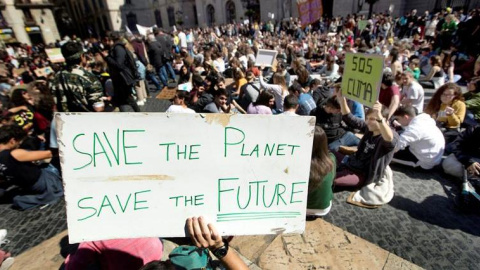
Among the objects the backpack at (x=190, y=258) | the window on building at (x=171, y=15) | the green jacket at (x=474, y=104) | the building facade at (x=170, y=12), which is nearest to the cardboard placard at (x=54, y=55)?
the backpack at (x=190, y=258)

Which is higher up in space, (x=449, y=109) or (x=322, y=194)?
(x=449, y=109)

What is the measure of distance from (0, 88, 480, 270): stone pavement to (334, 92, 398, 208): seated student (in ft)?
0.45

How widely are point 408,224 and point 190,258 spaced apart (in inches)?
96.6

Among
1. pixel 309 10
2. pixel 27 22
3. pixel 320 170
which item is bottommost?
pixel 320 170

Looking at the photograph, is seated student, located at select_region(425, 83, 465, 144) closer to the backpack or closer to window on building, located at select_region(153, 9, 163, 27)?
the backpack

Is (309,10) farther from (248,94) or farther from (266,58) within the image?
(248,94)

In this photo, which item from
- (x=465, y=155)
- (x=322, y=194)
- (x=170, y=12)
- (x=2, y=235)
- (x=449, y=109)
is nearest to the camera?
(x=322, y=194)

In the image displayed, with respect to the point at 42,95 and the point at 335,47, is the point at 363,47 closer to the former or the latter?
the point at 335,47

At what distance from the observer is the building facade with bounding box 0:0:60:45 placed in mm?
28047

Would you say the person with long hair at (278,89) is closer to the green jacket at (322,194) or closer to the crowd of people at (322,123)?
the crowd of people at (322,123)

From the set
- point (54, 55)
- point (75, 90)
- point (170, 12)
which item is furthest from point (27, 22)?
point (75, 90)

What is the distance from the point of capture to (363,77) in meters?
2.39

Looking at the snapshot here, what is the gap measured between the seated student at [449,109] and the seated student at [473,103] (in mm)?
244

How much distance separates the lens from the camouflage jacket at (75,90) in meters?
3.10
